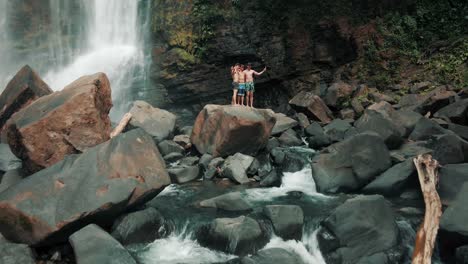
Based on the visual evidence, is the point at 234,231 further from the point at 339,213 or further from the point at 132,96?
the point at 132,96

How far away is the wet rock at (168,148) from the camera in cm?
1281

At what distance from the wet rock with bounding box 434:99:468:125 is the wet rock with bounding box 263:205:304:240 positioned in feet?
24.9

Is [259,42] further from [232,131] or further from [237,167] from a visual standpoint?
[237,167]

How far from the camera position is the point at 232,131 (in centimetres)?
1159

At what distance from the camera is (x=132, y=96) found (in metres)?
19.8

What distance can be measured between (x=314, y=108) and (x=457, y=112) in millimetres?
5235

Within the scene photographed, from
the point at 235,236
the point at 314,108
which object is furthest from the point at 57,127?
the point at 314,108

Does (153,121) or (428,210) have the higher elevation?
(428,210)

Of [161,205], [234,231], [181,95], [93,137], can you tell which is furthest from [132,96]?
[234,231]

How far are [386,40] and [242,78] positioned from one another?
743cm

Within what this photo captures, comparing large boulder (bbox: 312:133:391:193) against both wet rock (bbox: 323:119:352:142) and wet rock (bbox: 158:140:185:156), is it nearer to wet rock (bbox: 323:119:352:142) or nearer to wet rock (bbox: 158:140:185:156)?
wet rock (bbox: 323:119:352:142)

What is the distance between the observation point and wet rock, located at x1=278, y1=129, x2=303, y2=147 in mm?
13414

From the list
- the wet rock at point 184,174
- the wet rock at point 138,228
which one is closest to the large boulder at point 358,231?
the wet rock at point 138,228

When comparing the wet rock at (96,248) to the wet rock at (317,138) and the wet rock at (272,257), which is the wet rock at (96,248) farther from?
the wet rock at (317,138)
